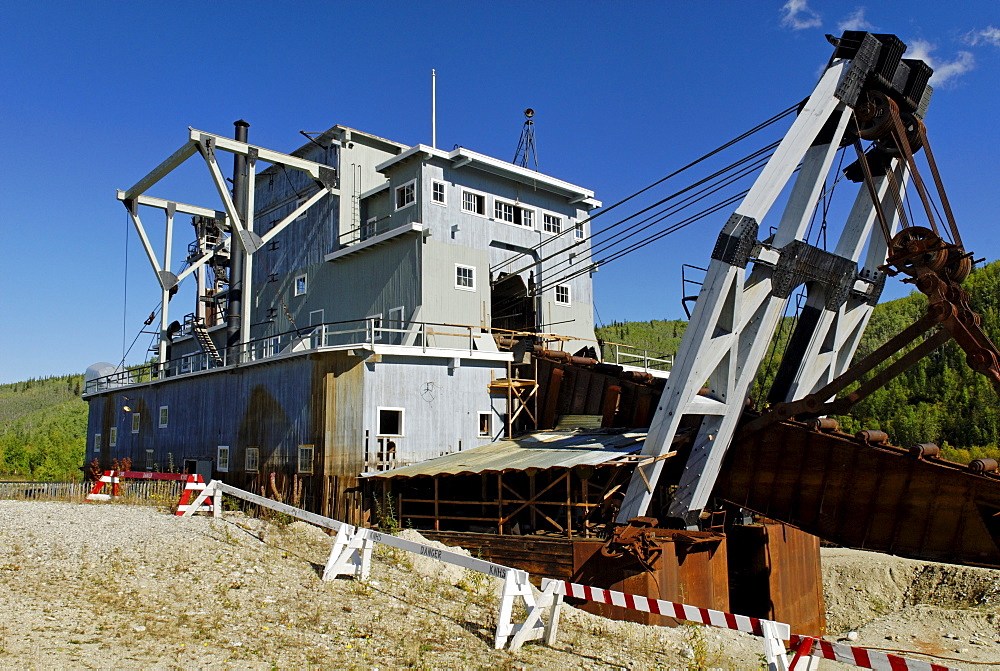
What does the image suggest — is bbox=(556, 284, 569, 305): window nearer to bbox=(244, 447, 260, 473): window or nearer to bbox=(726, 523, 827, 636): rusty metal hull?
bbox=(244, 447, 260, 473): window

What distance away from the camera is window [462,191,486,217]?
27.7 metres

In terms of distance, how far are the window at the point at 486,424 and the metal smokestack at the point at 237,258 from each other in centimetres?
1117

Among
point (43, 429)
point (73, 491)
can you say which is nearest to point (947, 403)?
point (73, 491)

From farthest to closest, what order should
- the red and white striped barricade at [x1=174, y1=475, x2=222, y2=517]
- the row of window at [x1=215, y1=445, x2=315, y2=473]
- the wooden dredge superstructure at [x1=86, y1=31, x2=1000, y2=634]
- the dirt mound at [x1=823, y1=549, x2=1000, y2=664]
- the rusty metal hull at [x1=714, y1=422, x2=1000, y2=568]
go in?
the row of window at [x1=215, y1=445, x2=315, y2=473] → the red and white striped barricade at [x1=174, y1=475, x2=222, y2=517] → the dirt mound at [x1=823, y1=549, x2=1000, y2=664] → the wooden dredge superstructure at [x1=86, y1=31, x2=1000, y2=634] → the rusty metal hull at [x1=714, y1=422, x2=1000, y2=568]

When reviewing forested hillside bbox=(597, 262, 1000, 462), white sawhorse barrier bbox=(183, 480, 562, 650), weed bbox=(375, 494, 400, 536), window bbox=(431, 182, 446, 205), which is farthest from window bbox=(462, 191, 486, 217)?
forested hillside bbox=(597, 262, 1000, 462)

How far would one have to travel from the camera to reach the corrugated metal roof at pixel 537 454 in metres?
16.3

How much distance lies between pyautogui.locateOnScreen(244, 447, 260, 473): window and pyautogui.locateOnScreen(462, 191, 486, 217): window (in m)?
11.1

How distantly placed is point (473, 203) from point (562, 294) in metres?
5.15

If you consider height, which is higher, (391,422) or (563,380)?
(563,380)

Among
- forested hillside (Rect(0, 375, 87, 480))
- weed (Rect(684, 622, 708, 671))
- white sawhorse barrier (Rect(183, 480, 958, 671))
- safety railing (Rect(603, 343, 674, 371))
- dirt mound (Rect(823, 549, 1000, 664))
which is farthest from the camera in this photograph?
forested hillside (Rect(0, 375, 87, 480))

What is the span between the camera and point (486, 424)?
23.2 meters

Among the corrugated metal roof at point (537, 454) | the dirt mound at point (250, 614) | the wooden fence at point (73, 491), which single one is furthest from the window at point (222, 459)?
the dirt mound at point (250, 614)

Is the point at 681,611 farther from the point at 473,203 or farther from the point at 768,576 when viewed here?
the point at 473,203

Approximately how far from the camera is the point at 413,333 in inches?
949
